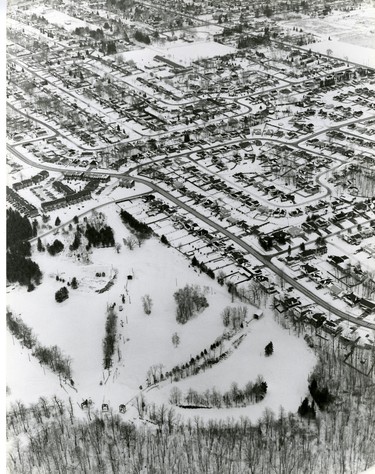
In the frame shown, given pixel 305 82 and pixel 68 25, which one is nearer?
pixel 305 82

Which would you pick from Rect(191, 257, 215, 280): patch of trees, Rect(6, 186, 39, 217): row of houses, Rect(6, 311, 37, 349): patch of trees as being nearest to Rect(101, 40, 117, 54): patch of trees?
Rect(6, 186, 39, 217): row of houses

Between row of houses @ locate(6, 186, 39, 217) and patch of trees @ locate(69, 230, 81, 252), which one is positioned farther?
row of houses @ locate(6, 186, 39, 217)

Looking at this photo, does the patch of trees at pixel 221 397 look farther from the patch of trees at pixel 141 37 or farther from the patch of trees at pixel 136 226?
the patch of trees at pixel 141 37

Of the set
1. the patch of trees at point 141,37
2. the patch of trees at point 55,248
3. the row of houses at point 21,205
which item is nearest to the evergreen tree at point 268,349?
the patch of trees at point 55,248

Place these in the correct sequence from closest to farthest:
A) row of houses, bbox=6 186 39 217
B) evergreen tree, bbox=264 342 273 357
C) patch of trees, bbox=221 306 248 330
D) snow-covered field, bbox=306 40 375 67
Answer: evergreen tree, bbox=264 342 273 357
patch of trees, bbox=221 306 248 330
row of houses, bbox=6 186 39 217
snow-covered field, bbox=306 40 375 67

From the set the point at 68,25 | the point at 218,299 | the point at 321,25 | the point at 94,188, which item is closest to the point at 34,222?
the point at 94,188

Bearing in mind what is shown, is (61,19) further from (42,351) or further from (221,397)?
(221,397)

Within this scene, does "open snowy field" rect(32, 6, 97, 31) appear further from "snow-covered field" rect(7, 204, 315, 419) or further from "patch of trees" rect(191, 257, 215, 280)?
"patch of trees" rect(191, 257, 215, 280)

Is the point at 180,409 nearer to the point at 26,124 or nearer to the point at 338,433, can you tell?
the point at 338,433
